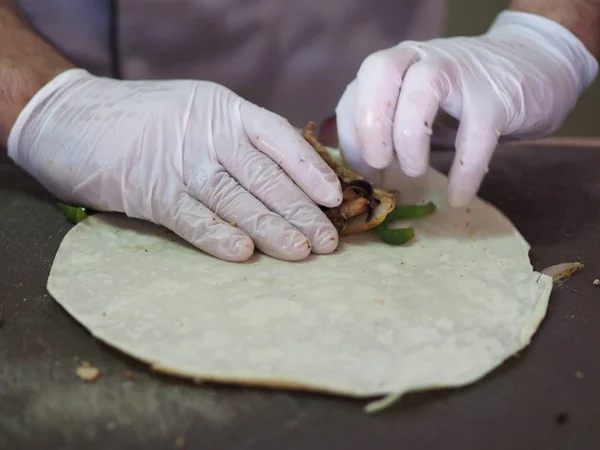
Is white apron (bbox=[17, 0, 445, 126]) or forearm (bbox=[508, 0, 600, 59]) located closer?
forearm (bbox=[508, 0, 600, 59])

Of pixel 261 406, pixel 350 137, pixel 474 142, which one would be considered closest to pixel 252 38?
pixel 350 137

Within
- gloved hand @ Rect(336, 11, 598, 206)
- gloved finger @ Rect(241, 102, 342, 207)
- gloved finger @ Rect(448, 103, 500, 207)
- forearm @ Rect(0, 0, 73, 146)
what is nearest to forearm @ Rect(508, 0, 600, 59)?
gloved hand @ Rect(336, 11, 598, 206)

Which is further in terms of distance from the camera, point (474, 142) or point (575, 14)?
point (575, 14)

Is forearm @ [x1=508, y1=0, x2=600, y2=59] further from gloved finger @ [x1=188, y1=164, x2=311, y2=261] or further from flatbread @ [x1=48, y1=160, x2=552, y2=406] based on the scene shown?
gloved finger @ [x1=188, y1=164, x2=311, y2=261]

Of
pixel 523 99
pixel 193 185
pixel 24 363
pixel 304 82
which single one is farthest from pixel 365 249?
pixel 304 82

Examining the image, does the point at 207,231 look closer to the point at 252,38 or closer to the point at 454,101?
the point at 454,101

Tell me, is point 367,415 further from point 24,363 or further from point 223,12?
point 223,12
